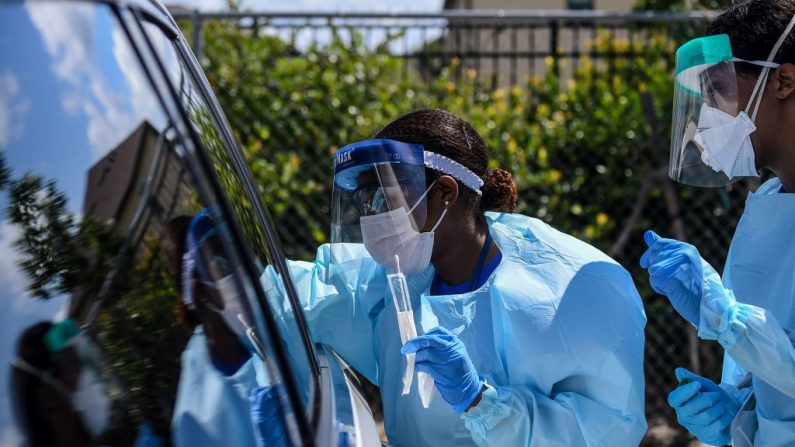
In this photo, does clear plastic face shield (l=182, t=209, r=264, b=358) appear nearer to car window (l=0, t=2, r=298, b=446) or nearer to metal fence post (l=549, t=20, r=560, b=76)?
car window (l=0, t=2, r=298, b=446)

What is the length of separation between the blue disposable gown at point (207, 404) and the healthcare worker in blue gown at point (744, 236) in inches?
45.3

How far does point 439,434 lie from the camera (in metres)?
2.07

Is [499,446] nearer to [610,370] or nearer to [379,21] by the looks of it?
[610,370]

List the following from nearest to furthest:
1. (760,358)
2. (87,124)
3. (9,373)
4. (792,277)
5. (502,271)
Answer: (9,373), (87,124), (760,358), (792,277), (502,271)

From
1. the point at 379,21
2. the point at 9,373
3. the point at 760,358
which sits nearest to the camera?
the point at 9,373

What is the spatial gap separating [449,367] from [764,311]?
66 centimetres

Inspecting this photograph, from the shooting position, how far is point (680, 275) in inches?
80.0

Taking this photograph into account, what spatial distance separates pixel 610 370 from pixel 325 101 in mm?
3052

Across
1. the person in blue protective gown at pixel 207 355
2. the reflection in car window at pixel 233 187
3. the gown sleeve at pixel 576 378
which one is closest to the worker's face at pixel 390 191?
the gown sleeve at pixel 576 378

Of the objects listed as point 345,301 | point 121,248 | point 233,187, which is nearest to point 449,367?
point 345,301

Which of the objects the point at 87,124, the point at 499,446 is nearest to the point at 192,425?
the point at 87,124

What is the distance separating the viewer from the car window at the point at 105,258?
93 centimetres

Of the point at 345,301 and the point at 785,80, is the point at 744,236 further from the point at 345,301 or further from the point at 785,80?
the point at 345,301

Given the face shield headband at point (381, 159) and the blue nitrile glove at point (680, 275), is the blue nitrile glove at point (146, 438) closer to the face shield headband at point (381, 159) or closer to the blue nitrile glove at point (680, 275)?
the face shield headband at point (381, 159)
